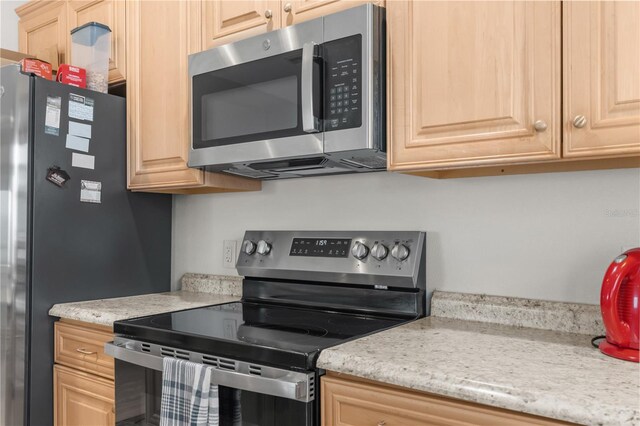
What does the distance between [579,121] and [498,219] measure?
1.53 feet

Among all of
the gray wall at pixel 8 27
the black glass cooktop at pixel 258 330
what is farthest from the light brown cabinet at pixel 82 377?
the gray wall at pixel 8 27

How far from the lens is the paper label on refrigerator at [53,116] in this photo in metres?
1.85

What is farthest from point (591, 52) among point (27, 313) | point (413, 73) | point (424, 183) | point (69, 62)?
point (69, 62)

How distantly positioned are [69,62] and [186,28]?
0.75m

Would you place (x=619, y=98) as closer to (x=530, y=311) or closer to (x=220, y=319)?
(x=530, y=311)

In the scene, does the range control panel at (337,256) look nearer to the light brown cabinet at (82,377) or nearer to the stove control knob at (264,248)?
the stove control knob at (264,248)

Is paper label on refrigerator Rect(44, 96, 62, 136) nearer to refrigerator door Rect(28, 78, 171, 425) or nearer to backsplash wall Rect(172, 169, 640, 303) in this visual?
Result: refrigerator door Rect(28, 78, 171, 425)

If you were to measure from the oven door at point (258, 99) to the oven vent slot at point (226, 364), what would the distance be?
0.63 metres

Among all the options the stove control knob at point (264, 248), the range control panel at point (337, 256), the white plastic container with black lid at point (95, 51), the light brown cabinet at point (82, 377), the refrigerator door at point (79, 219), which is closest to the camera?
the range control panel at point (337, 256)

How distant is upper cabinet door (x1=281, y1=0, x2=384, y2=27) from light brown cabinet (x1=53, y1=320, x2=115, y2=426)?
1.21 meters

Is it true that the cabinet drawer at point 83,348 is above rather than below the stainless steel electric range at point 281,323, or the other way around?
below

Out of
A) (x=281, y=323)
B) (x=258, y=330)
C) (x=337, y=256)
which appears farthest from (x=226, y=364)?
(x=337, y=256)

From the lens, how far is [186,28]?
74.4 inches

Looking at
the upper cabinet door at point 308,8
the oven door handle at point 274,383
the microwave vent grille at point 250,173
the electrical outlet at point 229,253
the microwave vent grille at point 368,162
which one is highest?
the upper cabinet door at point 308,8
